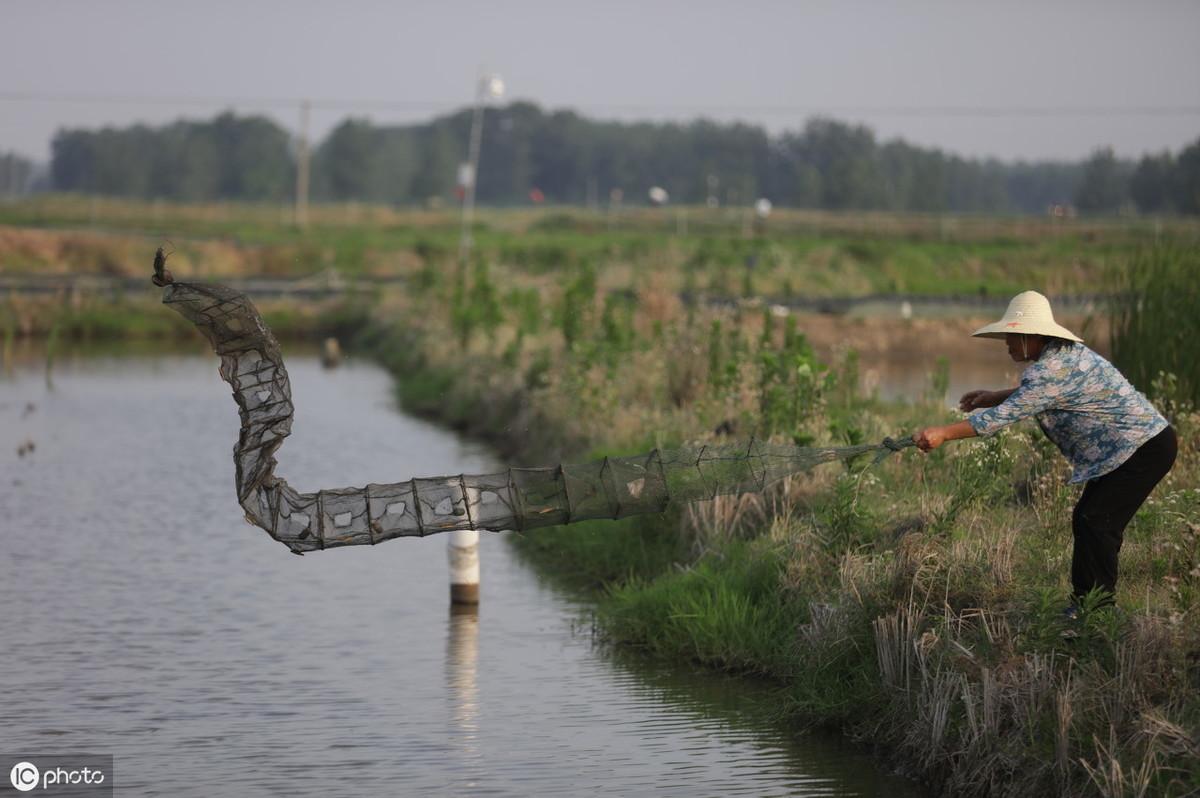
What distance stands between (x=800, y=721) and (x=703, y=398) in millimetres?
7051

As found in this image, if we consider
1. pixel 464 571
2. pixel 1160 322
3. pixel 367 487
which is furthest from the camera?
pixel 1160 322

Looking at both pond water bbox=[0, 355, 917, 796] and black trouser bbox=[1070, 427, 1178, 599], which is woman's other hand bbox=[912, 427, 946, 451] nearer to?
black trouser bbox=[1070, 427, 1178, 599]

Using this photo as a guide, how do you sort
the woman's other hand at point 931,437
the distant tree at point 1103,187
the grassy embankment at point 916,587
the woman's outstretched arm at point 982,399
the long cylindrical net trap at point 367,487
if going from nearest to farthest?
1. the grassy embankment at point 916,587
2. the long cylindrical net trap at point 367,487
3. the woman's other hand at point 931,437
4. the woman's outstretched arm at point 982,399
5. the distant tree at point 1103,187

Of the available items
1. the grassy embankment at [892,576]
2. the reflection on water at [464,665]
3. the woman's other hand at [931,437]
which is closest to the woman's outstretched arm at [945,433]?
the woman's other hand at [931,437]

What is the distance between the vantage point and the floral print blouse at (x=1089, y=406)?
27.9ft

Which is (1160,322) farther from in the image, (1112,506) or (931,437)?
(931,437)

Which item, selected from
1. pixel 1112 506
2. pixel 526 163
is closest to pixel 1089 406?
pixel 1112 506

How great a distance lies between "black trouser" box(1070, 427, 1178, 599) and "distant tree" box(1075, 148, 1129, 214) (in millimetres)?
71106

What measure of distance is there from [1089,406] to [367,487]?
12.4ft

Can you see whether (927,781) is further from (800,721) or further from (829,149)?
(829,149)

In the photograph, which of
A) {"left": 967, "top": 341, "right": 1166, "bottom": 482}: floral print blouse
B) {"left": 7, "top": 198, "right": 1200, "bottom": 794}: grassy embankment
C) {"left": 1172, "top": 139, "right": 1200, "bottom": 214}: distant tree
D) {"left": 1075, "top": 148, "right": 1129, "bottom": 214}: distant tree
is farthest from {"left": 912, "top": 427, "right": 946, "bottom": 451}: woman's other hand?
{"left": 1075, "top": 148, "right": 1129, "bottom": 214}: distant tree

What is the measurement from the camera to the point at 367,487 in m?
8.80

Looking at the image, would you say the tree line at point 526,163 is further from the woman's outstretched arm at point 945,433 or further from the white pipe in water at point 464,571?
the woman's outstretched arm at point 945,433

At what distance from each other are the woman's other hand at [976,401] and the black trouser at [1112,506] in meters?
0.80
